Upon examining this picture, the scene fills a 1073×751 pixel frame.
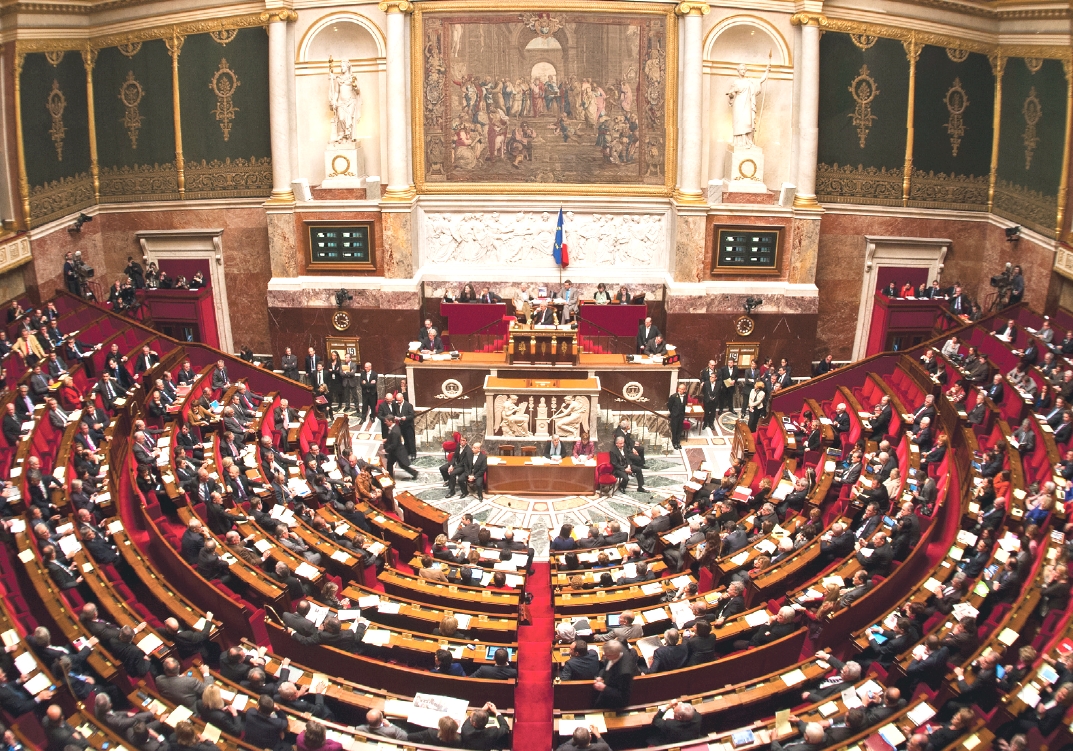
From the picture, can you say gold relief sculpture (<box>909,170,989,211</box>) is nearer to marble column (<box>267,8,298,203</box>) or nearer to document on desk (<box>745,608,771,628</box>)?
document on desk (<box>745,608,771,628</box>)

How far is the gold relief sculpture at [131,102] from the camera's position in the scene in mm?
24516

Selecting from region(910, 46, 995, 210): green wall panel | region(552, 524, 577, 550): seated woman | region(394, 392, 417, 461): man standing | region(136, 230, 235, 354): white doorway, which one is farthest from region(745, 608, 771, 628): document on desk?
region(136, 230, 235, 354): white doorway

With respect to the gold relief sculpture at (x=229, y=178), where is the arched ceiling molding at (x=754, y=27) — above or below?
above

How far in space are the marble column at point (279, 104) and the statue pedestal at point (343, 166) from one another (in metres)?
1.00

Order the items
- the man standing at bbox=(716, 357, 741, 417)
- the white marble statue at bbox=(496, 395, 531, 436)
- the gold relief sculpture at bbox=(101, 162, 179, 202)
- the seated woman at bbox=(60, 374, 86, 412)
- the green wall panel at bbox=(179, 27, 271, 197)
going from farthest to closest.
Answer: the gold relief sculpture at bbox=(101, 162, 179, 202) → the green wall panel at bbox=(179, 27, 271, 197) → the man standing at bbox=(716, 357, 741, 417) → the white marble statue at bbox=(496, 395, 531, 436) → the seated woman at bbox=(60, 374, 86, 412)

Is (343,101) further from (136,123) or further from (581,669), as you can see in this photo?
(581,669)

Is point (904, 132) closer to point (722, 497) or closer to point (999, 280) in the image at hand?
point (999, 280)

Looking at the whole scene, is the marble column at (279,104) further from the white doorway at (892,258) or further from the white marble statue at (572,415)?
the white doorway at (892,258)

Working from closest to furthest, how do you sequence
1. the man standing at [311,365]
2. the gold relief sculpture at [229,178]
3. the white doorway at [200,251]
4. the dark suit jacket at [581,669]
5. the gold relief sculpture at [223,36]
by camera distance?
the dark suit jacket at [581,669] → the man standing at [311,365] → the gold relief sculpture at [223,36] → the gold relief sculpture at [229,178] → the white doorway at [200,251]

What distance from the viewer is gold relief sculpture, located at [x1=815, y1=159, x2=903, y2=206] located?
24.1m

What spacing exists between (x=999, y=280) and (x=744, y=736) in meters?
16.3

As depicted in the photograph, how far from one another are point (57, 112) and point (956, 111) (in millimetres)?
22405

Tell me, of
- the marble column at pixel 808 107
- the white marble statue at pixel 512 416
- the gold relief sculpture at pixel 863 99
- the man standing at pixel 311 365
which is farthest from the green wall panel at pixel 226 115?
the gold relief sculpture at pixel 863 99

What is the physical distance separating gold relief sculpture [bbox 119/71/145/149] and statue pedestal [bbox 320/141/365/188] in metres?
5.12
